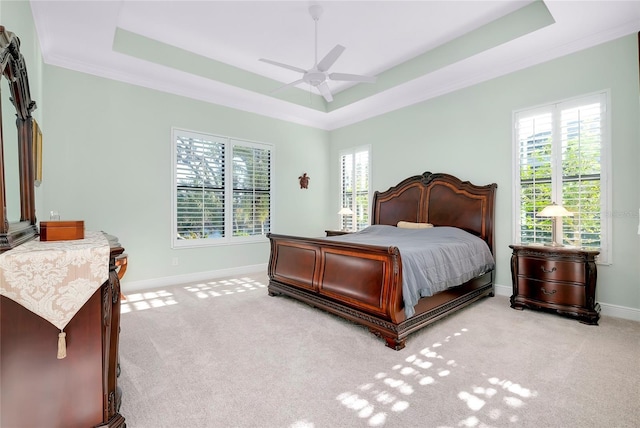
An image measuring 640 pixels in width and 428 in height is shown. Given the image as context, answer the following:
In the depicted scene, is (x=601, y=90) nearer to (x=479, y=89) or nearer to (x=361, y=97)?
(x=479, y=89)

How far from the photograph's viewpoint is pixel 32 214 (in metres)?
2.20

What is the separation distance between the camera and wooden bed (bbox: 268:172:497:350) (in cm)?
258

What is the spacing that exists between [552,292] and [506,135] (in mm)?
2005

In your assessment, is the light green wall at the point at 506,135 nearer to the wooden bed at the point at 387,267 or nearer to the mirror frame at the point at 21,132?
the wooden bed at the point at 387,267

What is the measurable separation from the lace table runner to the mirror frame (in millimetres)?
155

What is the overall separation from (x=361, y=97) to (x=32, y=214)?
4540 millimetres

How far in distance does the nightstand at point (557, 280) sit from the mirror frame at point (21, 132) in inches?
164

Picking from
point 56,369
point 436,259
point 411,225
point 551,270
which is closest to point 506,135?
point 411,225

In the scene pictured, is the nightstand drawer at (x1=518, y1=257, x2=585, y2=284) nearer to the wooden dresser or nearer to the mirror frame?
the wooden dresser

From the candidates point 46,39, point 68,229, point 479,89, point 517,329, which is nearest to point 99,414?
point 68,229

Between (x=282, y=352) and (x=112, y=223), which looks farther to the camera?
(x=112, y=223)

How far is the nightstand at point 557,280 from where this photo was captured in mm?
3014

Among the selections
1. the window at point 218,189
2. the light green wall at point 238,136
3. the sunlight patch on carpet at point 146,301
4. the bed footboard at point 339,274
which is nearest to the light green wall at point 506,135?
the light green wall at point 238,136

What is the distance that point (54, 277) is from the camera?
4.21 feet
